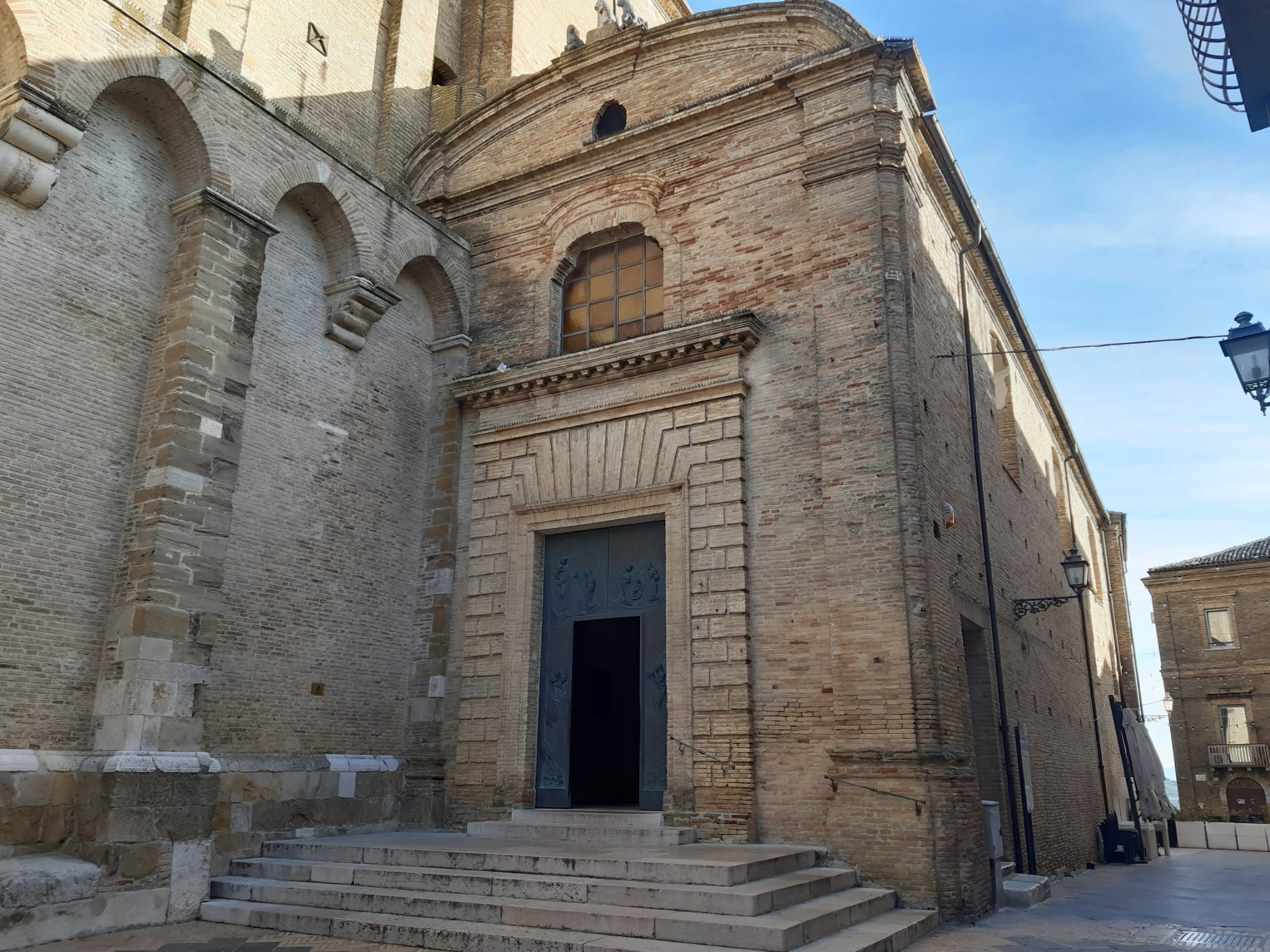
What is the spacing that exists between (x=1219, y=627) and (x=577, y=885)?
30.1 metres

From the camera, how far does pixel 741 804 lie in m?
9.01

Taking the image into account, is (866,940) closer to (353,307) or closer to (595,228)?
(353,307)

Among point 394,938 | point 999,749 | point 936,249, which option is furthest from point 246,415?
point 999,749

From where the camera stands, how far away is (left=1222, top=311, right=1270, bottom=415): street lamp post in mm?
5973

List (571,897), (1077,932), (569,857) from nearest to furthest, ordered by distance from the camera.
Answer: (571,897) < (569,857) < (1077,932)

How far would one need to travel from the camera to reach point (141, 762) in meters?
7.82

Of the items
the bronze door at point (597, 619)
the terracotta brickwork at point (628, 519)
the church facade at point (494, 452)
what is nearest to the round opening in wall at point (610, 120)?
the church facade at point (494, 452)

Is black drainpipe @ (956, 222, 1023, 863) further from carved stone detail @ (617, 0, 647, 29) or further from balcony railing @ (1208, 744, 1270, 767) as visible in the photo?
balcony railing @ (1208, 744, 1270, 767)

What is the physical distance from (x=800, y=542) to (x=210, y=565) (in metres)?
5.47

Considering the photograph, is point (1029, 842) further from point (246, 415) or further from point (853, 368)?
point (246, 415)

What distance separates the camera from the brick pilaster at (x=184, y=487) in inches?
319

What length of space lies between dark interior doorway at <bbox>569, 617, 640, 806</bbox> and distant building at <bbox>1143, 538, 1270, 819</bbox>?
75.6 feet

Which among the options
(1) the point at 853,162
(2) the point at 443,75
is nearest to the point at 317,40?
(2) the point at 443,75

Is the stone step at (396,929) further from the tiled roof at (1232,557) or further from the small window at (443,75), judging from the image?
the tiled roof at (1232,557)
